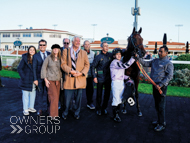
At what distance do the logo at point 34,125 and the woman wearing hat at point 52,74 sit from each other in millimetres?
266

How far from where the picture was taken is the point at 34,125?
14.1 feet

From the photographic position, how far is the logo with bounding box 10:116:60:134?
401 cm

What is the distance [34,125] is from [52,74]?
1355mm

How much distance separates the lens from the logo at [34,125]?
4008mm

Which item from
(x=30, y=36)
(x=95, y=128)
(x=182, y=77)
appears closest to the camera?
(x=95, y=128)

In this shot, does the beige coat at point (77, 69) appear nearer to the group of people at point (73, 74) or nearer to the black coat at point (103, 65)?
the group of people at point (73, 74)

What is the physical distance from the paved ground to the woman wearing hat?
48cm

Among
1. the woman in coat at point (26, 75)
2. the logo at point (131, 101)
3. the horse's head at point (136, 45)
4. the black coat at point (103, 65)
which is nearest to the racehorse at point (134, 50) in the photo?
the horse's head at point (136, 45)

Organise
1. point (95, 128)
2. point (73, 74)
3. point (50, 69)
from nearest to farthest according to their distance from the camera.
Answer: point (95, 128) < point (73, 74) < point (50, 69)

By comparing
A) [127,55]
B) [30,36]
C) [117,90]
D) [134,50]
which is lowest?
[117,90]

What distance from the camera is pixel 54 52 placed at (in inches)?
187

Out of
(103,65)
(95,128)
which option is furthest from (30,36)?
(95,128)

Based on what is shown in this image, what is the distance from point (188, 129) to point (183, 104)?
2424 mm

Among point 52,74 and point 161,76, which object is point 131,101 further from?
point 52,74
